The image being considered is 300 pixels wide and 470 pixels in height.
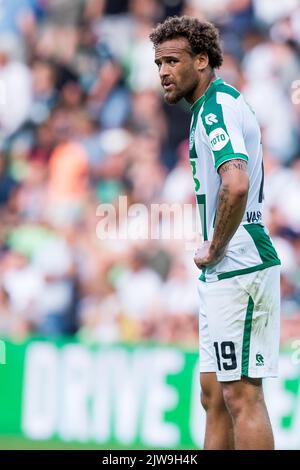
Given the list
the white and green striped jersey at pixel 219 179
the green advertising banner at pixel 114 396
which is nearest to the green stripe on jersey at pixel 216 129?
the white and green striped jersey at pixel 219 179

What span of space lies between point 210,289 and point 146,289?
4087 millimetres

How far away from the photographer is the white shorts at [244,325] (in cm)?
424

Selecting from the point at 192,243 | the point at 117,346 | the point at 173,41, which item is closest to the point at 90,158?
the point at 192,243

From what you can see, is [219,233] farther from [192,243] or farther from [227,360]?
[192,243]

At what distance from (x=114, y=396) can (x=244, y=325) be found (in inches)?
142

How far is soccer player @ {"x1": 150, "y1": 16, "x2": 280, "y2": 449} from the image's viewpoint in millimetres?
4184

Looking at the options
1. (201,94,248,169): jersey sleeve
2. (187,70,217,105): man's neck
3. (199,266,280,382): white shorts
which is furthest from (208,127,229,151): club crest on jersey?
(199,266,280,382): white shorts

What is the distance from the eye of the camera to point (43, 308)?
8.62m

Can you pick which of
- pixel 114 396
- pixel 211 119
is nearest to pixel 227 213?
pixel 211 119

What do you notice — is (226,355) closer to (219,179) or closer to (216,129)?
(219,179)

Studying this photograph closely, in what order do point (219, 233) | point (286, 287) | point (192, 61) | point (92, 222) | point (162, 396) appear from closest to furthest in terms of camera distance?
point (219, 233), point (192, 61), point (162, 396), point (286, 287), point (92, 222)

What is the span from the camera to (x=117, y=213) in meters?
8.68

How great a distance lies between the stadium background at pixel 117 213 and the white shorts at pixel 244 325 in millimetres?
3189

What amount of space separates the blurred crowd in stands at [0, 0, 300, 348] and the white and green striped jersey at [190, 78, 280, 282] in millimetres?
3685
